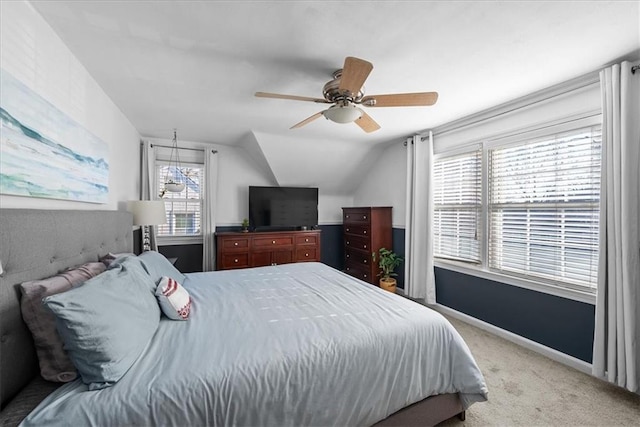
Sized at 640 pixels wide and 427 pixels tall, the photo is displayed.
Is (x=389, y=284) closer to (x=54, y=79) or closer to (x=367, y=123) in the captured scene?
(x=367, y=123)

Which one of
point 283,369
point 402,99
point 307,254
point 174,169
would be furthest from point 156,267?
point 307,254

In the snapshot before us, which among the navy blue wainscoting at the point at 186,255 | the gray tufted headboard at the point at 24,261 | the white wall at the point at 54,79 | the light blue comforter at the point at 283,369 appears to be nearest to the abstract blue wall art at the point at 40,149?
the white wall at the point at 54,79

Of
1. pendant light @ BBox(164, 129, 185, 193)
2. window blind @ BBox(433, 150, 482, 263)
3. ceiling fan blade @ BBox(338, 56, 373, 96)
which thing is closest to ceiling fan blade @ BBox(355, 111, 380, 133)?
ceiling fan blade @ BBox(338, 56, 373, 96)

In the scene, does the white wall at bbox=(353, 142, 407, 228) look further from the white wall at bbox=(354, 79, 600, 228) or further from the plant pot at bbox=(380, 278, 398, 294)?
the plant pot at bbox=(380, 278, 398, 294)

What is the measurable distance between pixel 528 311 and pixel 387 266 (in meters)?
1.83

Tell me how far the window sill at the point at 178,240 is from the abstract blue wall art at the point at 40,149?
2.20m

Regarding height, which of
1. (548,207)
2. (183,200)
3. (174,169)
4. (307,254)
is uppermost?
(174,169)

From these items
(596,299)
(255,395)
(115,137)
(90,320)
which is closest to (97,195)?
(115,137)

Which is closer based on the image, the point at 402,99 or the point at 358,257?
the point at 402,99

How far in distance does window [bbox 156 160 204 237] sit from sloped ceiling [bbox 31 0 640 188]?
1383 millimetres

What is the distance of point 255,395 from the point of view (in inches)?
43.3

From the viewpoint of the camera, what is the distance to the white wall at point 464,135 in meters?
2.22

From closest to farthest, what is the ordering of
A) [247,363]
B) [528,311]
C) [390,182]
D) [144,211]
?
[247,363] < [528,311] < [144,211] < [390,182]

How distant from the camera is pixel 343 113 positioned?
2.01 metres
